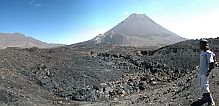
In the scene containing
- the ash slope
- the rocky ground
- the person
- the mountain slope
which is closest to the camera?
the person

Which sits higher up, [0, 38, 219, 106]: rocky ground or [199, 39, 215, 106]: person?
[199, 39, 215, 106]: person

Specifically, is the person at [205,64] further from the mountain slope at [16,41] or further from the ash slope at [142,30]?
the mountain slope at [16,41]

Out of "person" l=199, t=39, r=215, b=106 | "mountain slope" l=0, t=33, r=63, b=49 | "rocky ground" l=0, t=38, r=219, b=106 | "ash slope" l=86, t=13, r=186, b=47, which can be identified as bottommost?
"rocky ground" l=0, t=38, r=219, b=106

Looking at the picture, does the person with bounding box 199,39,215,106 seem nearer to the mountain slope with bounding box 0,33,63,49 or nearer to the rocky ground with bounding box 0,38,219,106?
the rocky ground with bounding box 0,38,219,106

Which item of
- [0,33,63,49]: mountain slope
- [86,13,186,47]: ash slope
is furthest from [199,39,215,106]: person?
[0,33,63,49]: mountain slope

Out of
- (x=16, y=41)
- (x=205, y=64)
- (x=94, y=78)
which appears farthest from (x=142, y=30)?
(x=205, y=64)

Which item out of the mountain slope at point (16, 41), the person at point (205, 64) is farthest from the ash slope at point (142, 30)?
the person at point (205, 64)

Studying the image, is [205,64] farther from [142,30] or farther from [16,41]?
[16,41]

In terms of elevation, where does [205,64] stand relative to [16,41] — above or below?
below

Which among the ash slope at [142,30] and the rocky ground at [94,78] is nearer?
the rocky ground at [94,78]

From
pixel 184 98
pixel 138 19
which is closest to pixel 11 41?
pixel 138 19
